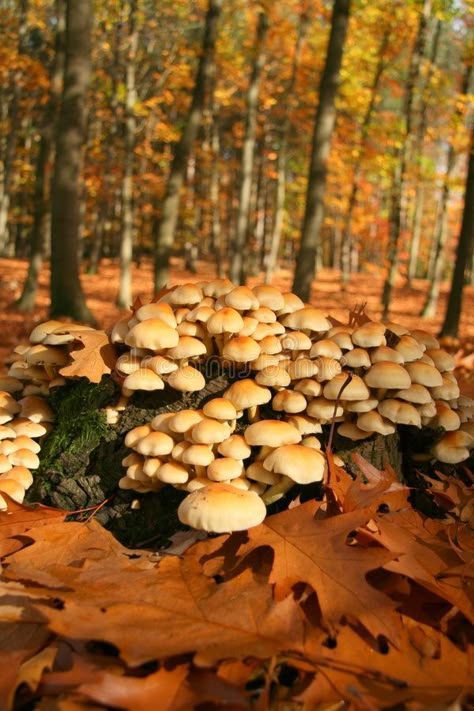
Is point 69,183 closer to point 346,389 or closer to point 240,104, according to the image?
point 346,389

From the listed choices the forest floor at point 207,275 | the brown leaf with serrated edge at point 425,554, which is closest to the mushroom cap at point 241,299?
the brown leaf with serrated edge at point 425,554

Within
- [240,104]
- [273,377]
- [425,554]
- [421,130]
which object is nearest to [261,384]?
[273,377]

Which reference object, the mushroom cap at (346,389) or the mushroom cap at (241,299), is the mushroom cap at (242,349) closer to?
the mushroom cap at (241,299)

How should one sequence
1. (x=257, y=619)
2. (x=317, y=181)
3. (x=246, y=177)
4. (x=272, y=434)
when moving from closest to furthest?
(x=257, y=619) < (x=272, y=434) < (x=317, y=181) < (x=246, y=177)

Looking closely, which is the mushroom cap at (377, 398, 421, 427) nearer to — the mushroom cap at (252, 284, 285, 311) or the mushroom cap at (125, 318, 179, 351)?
the mushroom cap at (252, 284, 285, 311)

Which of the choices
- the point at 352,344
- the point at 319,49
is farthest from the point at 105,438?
the point at 319,49
